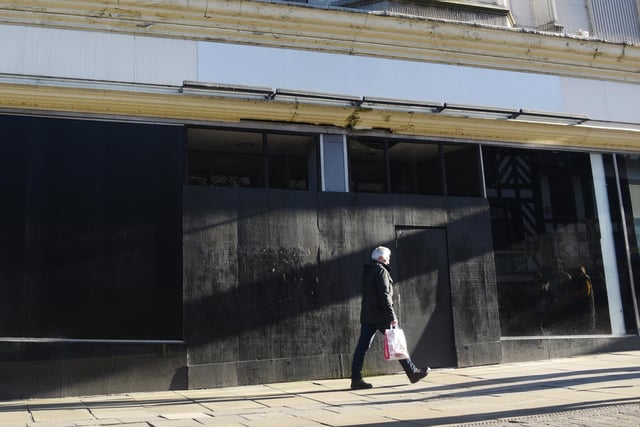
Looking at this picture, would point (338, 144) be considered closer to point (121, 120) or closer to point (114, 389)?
point (121, 120)

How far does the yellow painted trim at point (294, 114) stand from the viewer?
24.4ft

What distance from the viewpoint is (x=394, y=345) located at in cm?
673

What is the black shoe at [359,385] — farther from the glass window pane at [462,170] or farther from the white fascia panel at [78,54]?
the white fascia panel at [78,54]

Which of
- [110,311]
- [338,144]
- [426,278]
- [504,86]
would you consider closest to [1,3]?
[110,311]

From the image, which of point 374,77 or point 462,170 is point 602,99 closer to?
point 462,170

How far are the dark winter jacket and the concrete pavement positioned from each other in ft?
2.86

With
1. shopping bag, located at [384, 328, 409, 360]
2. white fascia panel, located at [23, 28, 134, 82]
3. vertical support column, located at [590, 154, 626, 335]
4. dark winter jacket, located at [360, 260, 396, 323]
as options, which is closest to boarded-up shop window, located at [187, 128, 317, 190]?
white fascia panel, located at [23, 28, 134, 82]

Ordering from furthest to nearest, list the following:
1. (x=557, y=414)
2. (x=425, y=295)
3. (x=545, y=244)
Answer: (x=545, y=244) → (x=425, y=295) → (x=557, y=414)

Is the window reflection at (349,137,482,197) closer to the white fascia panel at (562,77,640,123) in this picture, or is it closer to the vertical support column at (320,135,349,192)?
the vertical support column at (320,135,349,192)

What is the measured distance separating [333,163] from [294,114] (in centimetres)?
95

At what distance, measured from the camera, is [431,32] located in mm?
9305

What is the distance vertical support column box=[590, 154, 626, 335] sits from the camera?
33.0 ft

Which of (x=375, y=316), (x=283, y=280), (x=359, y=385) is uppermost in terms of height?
(x=283, y=280)

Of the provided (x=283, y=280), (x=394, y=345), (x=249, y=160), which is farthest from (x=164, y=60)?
(x=394, y=345)
